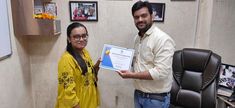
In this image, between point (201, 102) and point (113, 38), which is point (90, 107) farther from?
point (201, 102)

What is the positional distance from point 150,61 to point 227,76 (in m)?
1.05

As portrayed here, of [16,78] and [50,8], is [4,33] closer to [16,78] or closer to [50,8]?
[16,78]

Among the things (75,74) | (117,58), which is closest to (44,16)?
(75,74)

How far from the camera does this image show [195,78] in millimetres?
2057

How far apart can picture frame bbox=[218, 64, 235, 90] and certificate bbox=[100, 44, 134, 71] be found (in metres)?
1.09

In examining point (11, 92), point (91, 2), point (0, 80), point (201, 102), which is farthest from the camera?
point (91, 2)

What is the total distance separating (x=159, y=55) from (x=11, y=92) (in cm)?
123

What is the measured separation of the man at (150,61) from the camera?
5.15ft

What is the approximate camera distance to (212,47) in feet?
7.42

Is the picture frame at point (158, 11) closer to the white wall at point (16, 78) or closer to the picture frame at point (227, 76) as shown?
the picture frame at point (227, 76)

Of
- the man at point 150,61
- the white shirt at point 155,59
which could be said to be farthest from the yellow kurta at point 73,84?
the white shirt at point 155,59

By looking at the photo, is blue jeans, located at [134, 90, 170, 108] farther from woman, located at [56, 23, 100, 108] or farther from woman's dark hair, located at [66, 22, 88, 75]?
woman's dark hair, located at [66, 22, 88, 75]

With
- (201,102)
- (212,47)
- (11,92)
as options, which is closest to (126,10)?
(212,47)

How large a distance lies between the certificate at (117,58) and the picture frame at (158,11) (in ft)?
2.31
